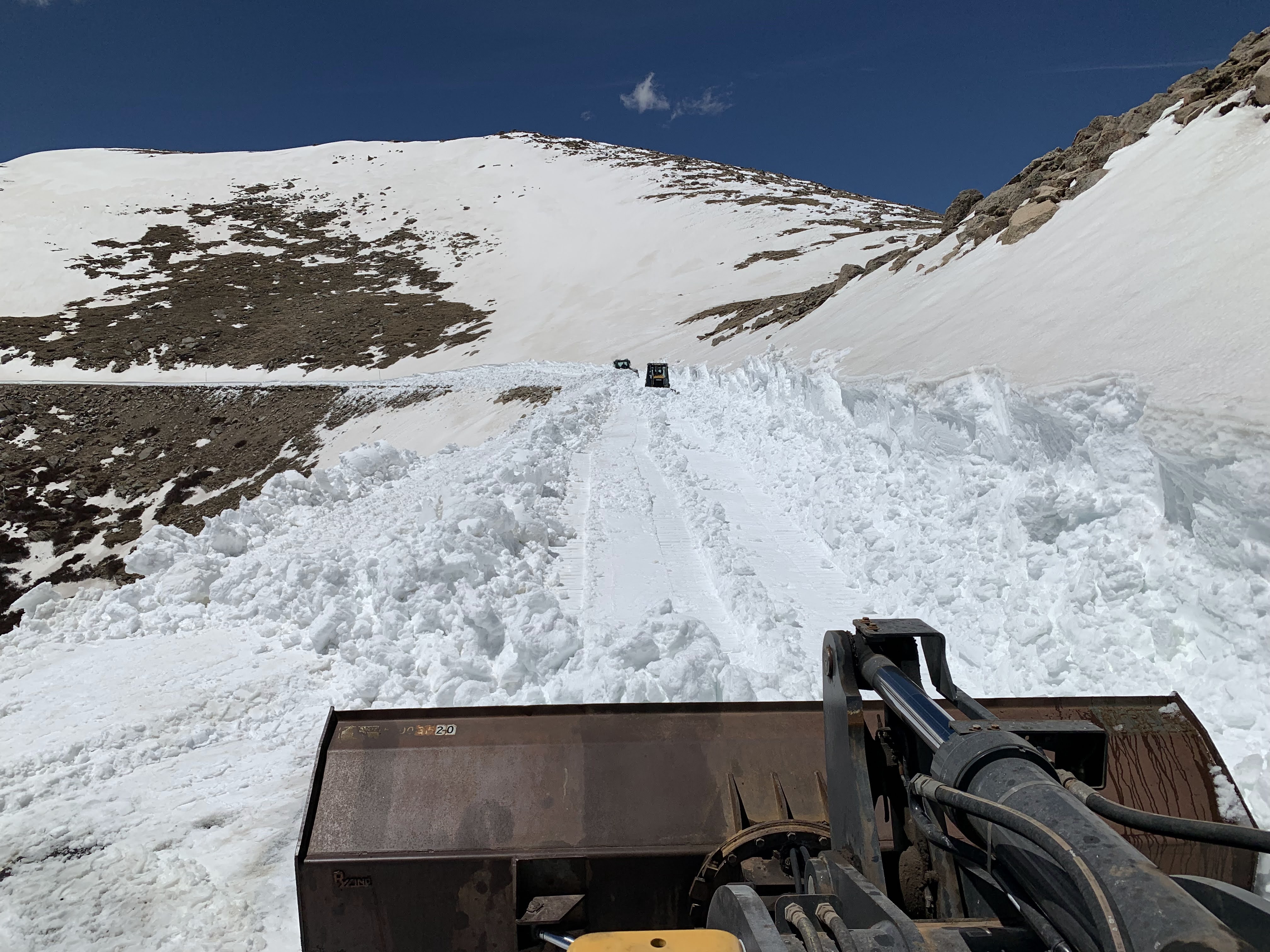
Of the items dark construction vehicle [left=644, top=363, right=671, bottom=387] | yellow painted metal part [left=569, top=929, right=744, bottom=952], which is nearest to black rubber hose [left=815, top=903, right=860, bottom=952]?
yellow painted metal part [left=569, top=929, right=744, bottom=952]

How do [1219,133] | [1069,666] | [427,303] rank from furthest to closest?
[427,303] → [1219,133] → [1069,666]

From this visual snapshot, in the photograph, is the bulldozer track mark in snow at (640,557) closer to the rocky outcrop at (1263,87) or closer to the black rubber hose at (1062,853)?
the black rubber hose at (1062,853)

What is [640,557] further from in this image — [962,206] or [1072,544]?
[962,206]

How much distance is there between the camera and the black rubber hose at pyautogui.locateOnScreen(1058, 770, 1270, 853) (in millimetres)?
1543

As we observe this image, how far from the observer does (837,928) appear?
1938 mm

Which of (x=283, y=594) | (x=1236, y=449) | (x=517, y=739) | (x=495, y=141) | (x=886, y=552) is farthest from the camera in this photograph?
(x=495, y=141)

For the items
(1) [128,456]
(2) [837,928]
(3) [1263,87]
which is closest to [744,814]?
(2) [837,928]

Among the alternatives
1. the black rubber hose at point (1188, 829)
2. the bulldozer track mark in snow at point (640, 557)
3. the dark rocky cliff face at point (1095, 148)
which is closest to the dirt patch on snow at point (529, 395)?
the bulldozer track mark in snow at point (640, 557)

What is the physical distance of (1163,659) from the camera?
519 centimetres

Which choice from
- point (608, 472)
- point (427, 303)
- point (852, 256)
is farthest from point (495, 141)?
point (608, 472)

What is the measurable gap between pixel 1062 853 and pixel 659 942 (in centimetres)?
110

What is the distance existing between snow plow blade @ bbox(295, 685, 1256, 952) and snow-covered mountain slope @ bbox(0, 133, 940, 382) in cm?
3332

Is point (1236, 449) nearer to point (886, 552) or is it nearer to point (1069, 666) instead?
point (1069, 666)

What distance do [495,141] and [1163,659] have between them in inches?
5596
